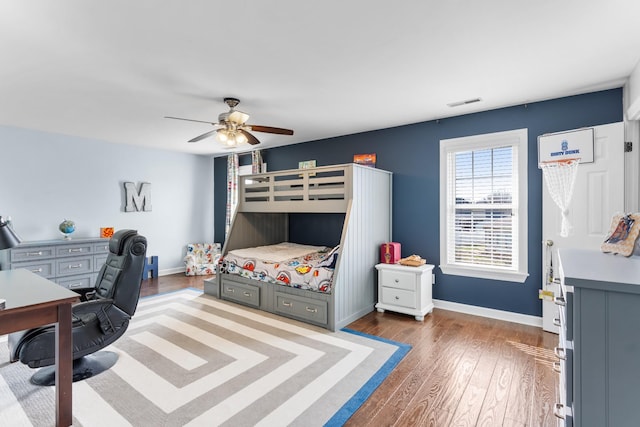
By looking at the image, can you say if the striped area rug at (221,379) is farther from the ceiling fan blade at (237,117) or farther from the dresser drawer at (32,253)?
the ceiling fan blade at (237,117)

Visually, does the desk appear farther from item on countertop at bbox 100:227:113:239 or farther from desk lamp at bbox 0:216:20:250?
item on countertop at bbox 100:227:113:239

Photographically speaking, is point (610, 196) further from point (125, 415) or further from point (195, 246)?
point (195, 246)

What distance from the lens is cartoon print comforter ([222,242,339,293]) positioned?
3.53 metres

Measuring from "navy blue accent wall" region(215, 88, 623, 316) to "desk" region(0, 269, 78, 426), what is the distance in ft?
11.8

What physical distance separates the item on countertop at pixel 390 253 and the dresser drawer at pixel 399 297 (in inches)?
14.7

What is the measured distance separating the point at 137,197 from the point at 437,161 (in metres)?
5.00

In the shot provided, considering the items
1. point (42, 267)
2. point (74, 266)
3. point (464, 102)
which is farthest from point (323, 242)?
point (42, 267)

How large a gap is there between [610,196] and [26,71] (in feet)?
17.0

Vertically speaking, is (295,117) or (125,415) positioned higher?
(295,117)

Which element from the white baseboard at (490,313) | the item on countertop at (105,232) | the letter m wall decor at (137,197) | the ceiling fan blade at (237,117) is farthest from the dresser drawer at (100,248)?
the white baseboard at (490,313)

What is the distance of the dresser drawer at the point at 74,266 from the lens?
441cm

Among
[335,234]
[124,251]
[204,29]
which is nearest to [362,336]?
[335,234]

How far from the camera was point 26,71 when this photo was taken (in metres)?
2.62

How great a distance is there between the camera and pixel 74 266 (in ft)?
14.9
